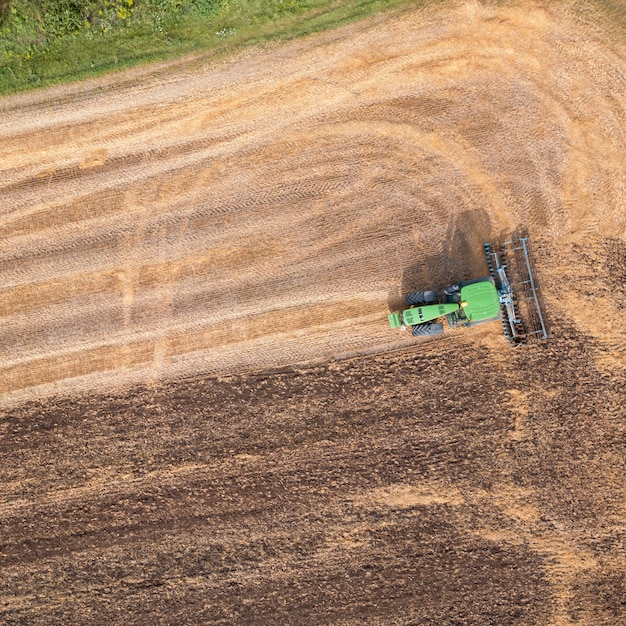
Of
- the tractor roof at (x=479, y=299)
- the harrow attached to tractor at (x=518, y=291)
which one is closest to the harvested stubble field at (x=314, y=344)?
the harrow attached to tractor at (x=518, y=291)

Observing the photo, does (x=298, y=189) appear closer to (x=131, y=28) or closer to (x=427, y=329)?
(x=427, y=329)

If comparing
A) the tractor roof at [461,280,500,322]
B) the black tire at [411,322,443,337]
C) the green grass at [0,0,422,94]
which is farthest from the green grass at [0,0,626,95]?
the black tire at [411,322,443,337]

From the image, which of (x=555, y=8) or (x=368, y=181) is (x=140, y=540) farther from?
(x=555, y=8)

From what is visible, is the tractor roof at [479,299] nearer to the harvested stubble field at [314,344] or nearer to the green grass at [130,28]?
the harvested stubble field at [314,344]

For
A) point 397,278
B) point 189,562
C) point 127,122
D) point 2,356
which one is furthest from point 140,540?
point 127,122

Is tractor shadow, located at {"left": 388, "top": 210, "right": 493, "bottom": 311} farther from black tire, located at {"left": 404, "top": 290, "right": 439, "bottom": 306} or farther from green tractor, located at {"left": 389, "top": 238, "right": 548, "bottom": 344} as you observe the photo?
black tire, located at {"left": 404, "top": 290, "right": 439, "bottom": 306}

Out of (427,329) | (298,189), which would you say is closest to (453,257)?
(427,329)
